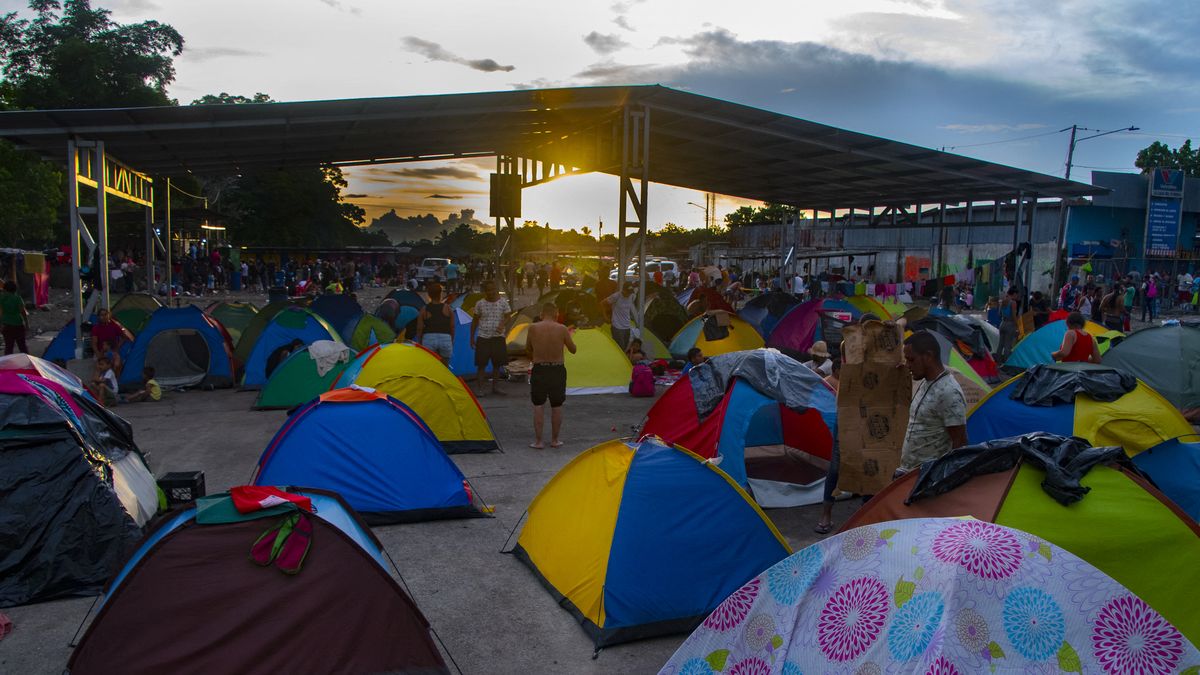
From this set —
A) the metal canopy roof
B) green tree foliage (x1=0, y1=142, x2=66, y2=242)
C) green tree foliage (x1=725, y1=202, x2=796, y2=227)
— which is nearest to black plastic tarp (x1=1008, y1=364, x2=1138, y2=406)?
the metal canopy roof

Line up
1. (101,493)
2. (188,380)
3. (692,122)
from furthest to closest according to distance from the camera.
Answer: (692,122) < (188,380) < (101,493)

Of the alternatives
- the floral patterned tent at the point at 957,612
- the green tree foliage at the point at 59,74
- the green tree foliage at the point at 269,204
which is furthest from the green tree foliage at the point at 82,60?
the floral patterned tent at the point at 957,612

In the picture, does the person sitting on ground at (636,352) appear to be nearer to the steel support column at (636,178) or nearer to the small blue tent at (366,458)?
the steel support column at (636,178)

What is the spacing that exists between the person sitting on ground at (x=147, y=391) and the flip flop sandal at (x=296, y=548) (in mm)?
9296

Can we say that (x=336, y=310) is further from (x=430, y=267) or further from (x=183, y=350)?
(x=430, y=267)

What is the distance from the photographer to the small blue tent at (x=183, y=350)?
12562mm

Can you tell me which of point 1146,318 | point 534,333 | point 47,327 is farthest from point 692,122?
point 1146,318

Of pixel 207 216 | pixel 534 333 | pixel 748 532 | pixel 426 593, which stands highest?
pixel 207 216

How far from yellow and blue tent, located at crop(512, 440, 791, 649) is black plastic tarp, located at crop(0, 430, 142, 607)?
313cm

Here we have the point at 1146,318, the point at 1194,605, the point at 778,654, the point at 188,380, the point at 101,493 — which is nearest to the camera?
the point at 778,654

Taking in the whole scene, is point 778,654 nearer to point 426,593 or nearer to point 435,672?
point 435,672

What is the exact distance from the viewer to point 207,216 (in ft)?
114

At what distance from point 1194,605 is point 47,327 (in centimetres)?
2399

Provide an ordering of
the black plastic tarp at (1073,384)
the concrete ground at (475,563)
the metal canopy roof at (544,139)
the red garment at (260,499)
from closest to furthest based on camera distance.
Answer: the red garment at (260,499)
the concrete ground at (475,563)
the black plastic tarp at (1073,384)
the metal canopy roof at (544,139)
